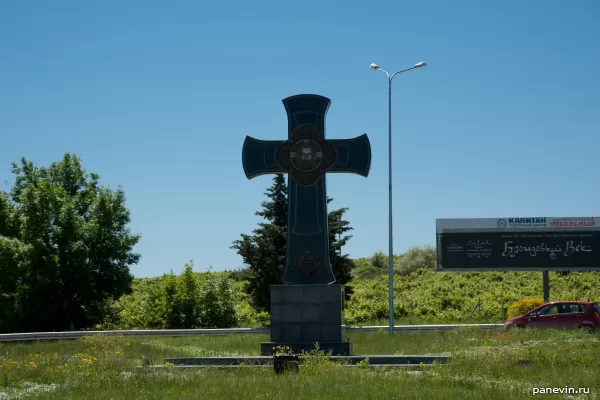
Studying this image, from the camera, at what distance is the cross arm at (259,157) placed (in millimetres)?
25547

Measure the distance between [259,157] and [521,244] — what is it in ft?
67.2

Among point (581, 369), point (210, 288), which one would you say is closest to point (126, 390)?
point (581, 369)

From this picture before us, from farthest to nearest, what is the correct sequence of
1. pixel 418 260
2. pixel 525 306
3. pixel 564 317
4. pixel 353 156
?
pixel 418 260 < pixel 525 306 < pixel 564 317 < pixel 353 156

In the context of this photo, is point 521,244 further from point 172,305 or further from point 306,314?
point 306,314

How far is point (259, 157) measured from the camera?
84.3ft

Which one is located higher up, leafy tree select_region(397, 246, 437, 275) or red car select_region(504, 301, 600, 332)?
leafy tree select_region(397, 246, 437, 275)

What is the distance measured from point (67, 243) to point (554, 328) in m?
23.2

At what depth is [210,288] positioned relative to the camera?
39.6 m

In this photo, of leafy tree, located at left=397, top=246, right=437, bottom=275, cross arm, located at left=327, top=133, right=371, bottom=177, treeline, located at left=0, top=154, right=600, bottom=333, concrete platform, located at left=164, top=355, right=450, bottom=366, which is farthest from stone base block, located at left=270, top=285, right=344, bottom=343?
leafy tree, located at left=397, top=246, right=437, bottom=275

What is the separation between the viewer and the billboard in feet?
136

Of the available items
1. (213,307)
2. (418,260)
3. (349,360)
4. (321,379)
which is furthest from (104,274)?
(418,260)

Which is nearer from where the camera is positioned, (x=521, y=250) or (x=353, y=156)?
(x=353, y=156)

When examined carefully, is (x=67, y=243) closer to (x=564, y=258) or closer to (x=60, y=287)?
(x=60, y=287)

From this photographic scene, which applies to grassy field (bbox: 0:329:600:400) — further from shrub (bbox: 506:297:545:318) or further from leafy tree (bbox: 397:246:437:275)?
leafy tree (bbox: 397:246:437:275)
